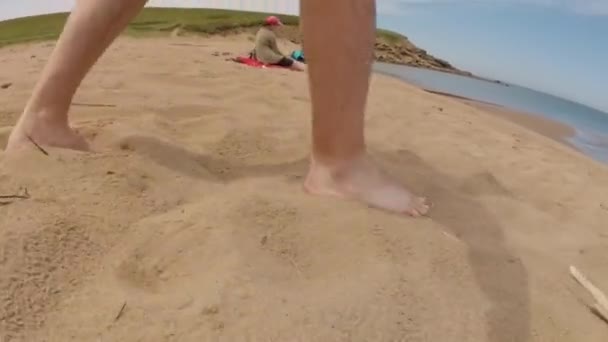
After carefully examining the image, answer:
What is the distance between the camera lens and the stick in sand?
1.01 m

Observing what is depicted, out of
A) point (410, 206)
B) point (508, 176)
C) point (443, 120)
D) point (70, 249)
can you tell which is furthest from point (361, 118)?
point (443, 120)

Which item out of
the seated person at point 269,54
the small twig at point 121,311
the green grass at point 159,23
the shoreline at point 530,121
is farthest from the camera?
the shoreline at point 530,121

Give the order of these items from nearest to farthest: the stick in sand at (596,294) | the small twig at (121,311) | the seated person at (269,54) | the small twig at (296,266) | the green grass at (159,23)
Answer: the small twig at (121,311) < the small twig at (296,266) < the stick in sand at (596,294) < the seated person at (269,54) < the green grass at (159,23)

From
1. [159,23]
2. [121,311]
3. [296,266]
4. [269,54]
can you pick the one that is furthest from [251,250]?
[159,23]

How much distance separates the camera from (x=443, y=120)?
2.51m

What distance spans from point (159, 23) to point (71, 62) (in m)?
4.54

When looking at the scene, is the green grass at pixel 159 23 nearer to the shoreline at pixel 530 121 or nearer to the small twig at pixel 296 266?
the shoreline at pixel 530 121

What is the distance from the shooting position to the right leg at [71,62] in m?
1.17

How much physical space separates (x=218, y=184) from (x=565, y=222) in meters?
0.74

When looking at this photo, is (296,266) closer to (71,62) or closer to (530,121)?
(71,62)

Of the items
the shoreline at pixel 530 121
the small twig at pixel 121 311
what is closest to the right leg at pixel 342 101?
the small twig at pixel 121 311

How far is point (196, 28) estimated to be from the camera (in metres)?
5.99

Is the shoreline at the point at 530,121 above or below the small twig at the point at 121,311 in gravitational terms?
below

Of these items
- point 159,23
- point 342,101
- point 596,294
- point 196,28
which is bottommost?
point 196,28
